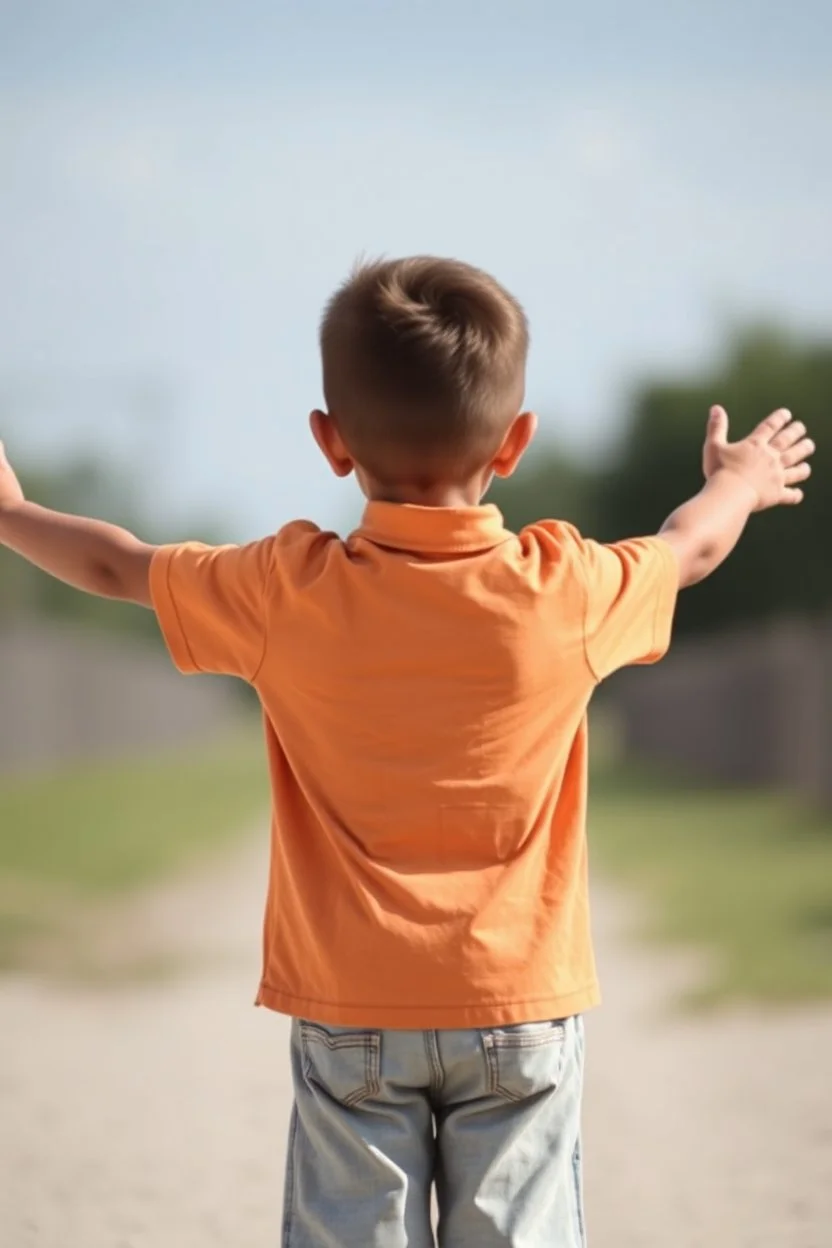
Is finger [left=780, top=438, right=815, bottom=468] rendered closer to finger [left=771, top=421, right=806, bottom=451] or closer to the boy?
finger [left=771, top=421, right=806, bottom=451]

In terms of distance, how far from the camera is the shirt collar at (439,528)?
0.81m

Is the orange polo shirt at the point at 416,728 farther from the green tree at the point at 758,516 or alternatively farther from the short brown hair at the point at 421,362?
the green tree at the point at 758,516

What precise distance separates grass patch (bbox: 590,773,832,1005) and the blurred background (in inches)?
1.3

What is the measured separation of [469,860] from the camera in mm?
811

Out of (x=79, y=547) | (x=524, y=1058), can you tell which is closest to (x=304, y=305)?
(x=79, y=547)

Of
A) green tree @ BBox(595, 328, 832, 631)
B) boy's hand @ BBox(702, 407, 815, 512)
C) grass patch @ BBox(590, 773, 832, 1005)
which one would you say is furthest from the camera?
green tree @ BBox(595, 328, 832, 631)

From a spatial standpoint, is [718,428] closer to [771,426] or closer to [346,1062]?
[771,426]

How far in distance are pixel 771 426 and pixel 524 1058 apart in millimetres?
378

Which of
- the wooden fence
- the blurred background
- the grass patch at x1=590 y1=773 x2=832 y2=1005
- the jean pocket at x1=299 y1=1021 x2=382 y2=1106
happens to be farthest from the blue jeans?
the wooden fence

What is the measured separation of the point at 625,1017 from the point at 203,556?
363 cm

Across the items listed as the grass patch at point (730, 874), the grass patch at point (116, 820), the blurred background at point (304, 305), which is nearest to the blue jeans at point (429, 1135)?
the grass patch at point (730, 874)

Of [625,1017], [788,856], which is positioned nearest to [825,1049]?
[625,1017]

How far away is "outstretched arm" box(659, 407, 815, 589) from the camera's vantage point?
90cm

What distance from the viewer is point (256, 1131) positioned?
7.34ft
